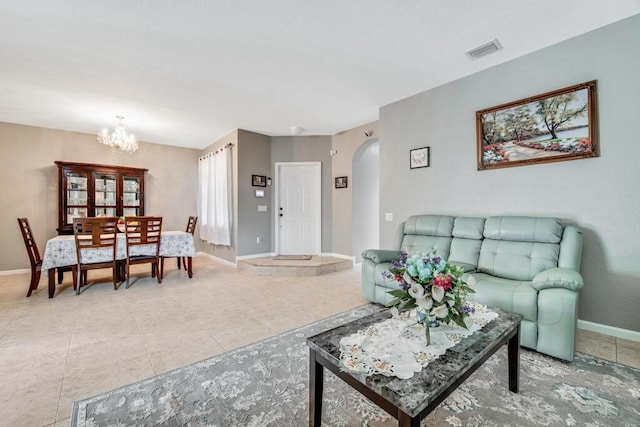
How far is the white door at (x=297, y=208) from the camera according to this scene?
5.57m

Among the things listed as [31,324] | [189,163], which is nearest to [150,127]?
[189,163]

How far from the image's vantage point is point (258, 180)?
539 centimetres

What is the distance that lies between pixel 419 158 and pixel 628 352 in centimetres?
256

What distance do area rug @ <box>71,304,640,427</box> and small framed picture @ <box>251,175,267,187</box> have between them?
151 inches

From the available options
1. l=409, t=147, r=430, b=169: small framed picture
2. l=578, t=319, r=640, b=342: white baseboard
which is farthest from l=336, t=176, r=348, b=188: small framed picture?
l=578, t=319, r=640, b=342: white baseboard

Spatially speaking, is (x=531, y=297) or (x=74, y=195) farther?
(x=74, y=195)

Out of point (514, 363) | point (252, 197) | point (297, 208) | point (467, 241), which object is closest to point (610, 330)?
point (467, 241)

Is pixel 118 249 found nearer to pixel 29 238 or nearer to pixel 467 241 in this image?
pixel 29 238

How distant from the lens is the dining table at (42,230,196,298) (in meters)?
3.27

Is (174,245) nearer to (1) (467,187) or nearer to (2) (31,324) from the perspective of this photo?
(2) (31,324)

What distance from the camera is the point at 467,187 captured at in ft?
10.3

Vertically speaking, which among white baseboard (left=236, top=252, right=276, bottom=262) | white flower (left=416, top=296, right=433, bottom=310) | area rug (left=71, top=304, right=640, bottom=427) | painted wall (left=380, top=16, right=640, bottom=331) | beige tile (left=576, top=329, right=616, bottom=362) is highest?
painted wall (left=380, top=16, right=640, bottom=331)

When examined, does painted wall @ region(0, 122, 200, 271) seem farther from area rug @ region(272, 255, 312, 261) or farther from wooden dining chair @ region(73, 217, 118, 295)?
area rug @ region(272, 255, 312, 261)

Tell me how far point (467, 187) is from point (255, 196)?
3.75 meters
